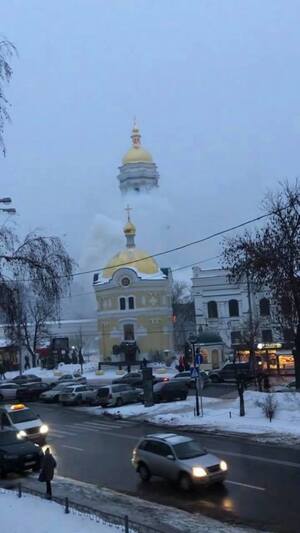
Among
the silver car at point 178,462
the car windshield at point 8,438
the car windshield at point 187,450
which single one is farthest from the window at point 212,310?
the car windshield at point 187,450

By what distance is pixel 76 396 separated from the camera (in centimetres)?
4506

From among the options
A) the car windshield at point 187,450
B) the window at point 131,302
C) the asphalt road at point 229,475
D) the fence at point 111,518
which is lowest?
the asphalt road at point 229,475

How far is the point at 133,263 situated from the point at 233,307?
14.6 meters

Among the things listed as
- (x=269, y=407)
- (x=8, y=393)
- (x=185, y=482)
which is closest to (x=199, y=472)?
(x=185, y=482)

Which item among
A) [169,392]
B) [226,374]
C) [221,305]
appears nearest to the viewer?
[169,392]

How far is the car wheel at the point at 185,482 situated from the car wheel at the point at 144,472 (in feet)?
5.72

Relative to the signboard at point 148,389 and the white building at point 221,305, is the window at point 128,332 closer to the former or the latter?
the white building at point 221,305

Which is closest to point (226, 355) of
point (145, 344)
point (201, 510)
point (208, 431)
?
point (145, 344)

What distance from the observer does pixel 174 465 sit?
18438mm

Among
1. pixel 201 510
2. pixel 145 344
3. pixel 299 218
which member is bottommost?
pixel 201 510

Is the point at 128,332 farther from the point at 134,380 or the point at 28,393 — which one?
the point at 28,393

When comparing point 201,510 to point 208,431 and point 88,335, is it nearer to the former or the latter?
point 208,431

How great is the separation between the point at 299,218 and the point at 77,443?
1714 centimetres

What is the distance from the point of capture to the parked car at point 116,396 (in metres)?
41.4
